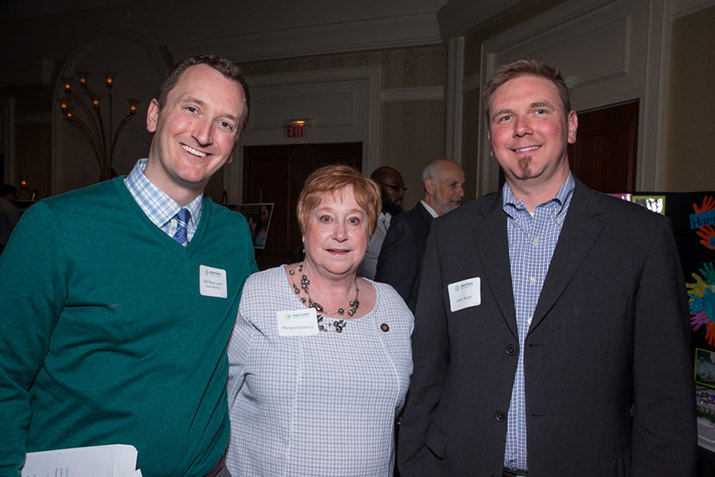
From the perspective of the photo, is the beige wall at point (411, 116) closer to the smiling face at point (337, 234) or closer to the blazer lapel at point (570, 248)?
the smiling face at point (337, 234)

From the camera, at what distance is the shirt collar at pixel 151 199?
1430mm

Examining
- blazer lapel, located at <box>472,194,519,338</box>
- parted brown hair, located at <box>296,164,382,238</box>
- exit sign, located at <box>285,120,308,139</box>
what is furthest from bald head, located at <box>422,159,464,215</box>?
exit sign, located at <box>285,120,308,139</box>

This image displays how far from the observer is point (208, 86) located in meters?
1.52

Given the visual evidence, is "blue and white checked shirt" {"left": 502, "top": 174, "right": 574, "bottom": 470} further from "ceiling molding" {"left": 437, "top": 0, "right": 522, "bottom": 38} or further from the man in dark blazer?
"ceiling molding" {"left": 437, "top": 0, "right": 522, "bottom": 38}

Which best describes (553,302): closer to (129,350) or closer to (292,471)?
(292,471)

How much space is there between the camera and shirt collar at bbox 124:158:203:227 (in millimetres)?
1430

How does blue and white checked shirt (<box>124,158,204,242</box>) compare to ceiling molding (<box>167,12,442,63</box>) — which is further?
ceiling molding (<box>167,12,442,63</box>)

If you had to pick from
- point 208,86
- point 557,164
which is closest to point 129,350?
point 208,86

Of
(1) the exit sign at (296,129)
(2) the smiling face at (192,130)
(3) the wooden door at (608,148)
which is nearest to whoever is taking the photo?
(2) the smiling face at (192,130)

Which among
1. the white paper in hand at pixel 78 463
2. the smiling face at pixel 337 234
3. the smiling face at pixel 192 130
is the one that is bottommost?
the white paper in hand at pixel 78 463

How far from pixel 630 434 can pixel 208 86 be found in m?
1.60

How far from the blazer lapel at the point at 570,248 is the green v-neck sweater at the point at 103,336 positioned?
0.97 meters

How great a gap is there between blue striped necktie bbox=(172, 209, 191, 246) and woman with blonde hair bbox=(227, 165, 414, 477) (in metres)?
0.32

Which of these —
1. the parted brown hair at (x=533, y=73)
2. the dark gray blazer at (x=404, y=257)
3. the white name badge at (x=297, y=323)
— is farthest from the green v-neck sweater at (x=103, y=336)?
the dark gray blazer at (x=404, y=257)
